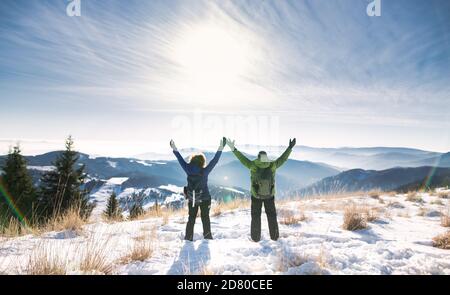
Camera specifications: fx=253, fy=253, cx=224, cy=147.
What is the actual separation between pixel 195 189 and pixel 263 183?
154 cm

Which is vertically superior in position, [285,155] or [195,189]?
[285,155]

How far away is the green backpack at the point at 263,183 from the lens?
5586mm

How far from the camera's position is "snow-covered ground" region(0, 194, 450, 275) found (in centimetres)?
366

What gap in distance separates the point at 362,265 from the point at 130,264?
11.5 feet

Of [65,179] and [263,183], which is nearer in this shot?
[263,183]

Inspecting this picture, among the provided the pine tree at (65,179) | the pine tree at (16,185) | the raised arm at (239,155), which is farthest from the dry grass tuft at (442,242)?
the pine tree at (16,185)

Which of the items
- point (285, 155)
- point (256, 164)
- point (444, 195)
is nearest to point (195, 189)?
point (256, 164)

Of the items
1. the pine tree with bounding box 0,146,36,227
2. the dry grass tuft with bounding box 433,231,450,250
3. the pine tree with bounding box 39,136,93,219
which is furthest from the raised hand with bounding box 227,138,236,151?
the pine tree with bounding box 0,146,36,227

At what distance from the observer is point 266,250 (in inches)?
181

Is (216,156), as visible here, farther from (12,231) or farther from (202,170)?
(12,231)

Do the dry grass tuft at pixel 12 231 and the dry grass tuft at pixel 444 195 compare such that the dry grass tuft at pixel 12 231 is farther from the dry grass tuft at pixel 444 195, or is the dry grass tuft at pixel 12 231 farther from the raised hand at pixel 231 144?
the dry grass tuft at pixel 444 195

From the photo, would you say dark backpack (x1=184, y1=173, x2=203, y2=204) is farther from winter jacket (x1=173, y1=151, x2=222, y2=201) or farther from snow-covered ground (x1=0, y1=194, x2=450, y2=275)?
snow-covered ground (x1=0, y1=194, x2=450, y2=275)

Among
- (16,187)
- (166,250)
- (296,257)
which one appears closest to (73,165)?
(16,187)
